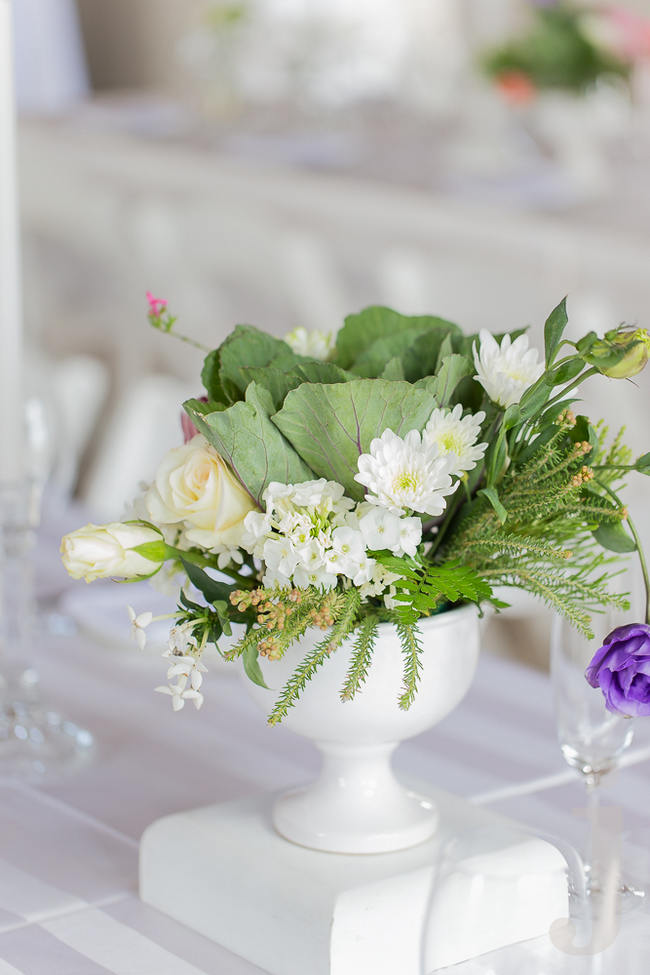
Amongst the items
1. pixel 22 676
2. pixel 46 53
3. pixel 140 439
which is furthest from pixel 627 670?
pixel 46 53

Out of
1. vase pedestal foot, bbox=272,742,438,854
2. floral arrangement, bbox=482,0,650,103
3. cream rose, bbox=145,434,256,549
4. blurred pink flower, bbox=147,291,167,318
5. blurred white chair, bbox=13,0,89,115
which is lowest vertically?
vase pedestal foot, bbox=272,742,438,854

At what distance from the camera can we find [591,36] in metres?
3.42

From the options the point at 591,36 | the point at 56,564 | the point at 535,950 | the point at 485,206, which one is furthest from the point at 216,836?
the point at 591,36

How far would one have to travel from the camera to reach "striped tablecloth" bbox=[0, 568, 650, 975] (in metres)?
0.78

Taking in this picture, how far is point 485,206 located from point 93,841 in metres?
2.19

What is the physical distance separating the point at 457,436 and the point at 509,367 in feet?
0.16

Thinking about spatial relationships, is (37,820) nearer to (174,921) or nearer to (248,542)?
(174,921)

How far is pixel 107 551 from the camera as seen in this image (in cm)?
73

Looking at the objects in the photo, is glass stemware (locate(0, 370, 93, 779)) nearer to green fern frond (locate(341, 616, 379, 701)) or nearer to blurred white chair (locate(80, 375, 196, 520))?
green fern frond (locate(341, 616, 379, 701))

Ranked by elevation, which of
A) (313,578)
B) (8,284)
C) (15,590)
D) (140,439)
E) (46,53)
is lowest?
(140,439)

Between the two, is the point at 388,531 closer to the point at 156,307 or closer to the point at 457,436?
the point at 457,436

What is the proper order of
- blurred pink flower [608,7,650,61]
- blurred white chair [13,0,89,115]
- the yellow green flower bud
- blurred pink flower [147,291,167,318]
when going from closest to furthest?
the yellow green flower bud
blurred pink flower [147,291,167,318]
blurred pink flower [608,7,650,61]
blurred white chair [13,0,89,115]

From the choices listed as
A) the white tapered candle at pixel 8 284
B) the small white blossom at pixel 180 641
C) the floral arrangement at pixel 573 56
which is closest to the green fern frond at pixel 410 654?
the small white blossom at pixel 180 641

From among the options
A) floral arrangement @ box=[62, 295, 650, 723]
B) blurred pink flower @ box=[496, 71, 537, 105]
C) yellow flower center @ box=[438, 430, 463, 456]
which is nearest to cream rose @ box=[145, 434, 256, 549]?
floral arrangement @ box=[62, 295, 650, 723]
